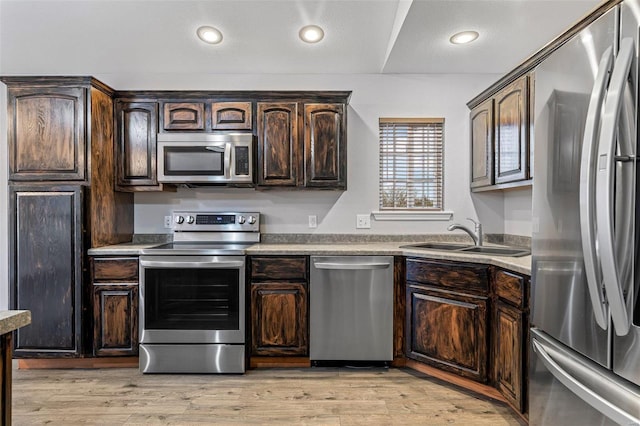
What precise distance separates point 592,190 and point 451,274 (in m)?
1.55

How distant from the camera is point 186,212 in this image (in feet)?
11.1

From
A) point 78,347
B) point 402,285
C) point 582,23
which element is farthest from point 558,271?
point 78,347

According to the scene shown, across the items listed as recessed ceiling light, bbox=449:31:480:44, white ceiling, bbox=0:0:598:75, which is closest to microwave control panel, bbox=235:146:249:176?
white ceiling, bbox=0:0:598:75

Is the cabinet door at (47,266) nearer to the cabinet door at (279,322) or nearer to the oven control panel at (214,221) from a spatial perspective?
the oven control panel at (214,221)

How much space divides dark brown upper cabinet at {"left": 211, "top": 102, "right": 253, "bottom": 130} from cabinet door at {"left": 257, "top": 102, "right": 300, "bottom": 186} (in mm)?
102

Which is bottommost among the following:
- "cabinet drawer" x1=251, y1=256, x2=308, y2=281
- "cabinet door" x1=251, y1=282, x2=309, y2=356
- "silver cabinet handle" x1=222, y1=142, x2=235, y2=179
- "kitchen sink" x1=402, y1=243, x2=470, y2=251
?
"cabinet door" x1=251, y1=282, x2=309, y2=356

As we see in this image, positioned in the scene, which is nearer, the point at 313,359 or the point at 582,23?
the point at 582,23

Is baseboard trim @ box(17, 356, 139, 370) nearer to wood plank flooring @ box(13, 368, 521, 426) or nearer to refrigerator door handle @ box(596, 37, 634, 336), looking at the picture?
wood plank flooring @ box(13, 368, 521, 426)

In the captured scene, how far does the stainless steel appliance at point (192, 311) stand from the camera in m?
2.78

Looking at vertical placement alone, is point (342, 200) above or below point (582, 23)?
below

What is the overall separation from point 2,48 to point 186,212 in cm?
212

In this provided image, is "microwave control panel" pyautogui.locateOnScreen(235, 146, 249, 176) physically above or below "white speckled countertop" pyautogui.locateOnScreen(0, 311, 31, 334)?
above

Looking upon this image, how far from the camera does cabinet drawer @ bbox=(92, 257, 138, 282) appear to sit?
2.84 m

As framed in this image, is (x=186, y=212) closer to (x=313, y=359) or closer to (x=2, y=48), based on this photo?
(x=313, y=359)
